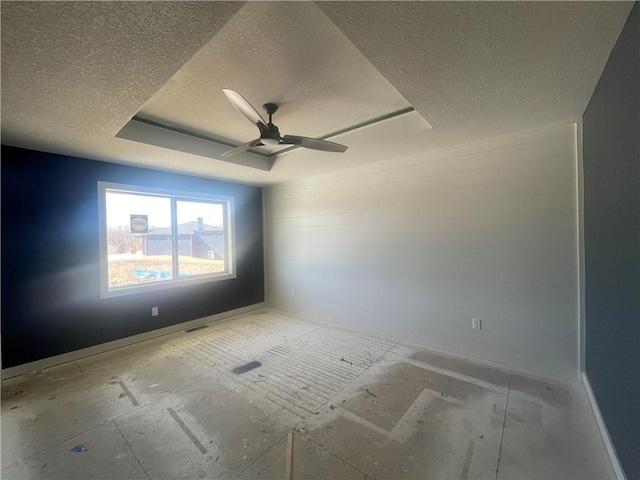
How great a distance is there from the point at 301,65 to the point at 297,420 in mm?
2647

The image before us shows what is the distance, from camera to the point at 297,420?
2004mm

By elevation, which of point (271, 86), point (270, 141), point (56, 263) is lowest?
point (56, 263)

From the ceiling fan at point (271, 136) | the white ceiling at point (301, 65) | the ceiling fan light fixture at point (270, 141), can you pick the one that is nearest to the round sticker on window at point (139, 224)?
the white ceiling at point (301, 65)

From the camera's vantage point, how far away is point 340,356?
3080 mm

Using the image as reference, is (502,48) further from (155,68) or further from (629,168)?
(155,68)

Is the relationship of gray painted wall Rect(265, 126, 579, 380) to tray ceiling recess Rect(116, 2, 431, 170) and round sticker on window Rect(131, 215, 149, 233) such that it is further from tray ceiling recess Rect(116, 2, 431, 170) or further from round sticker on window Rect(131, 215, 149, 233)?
round sticker on window Rect(131, 215, 149, 233)

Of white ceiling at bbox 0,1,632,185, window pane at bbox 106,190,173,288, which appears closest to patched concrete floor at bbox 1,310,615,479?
window pane at bbox 106,190,173,288

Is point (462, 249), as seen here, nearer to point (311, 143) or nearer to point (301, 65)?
point (311, 143)

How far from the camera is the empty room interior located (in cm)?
136

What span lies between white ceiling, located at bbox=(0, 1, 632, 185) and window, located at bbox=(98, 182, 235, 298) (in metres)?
0.98

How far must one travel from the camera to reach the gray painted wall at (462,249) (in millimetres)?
2494

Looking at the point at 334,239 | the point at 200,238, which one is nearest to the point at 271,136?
the point at 334,239

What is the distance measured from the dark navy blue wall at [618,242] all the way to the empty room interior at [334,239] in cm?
2

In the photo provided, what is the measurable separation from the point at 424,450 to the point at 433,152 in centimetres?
298
